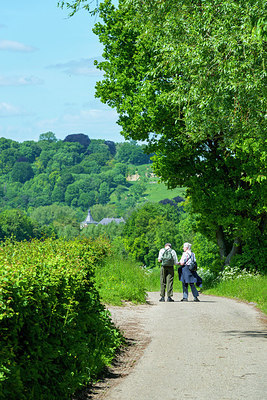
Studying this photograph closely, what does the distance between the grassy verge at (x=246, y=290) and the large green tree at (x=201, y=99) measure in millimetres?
2591

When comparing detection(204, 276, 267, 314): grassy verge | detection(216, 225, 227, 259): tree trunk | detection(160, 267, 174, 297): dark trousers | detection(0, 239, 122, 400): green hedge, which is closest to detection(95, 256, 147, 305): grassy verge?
detection(160, 267, 174, 297): dark trousers

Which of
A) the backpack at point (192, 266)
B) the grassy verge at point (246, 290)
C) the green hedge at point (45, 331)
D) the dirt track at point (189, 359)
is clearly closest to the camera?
the green hedge at point (45, 331)

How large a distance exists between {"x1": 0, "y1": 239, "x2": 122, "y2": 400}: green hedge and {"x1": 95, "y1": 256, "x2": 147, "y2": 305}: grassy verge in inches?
278

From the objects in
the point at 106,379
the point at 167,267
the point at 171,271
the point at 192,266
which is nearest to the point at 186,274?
the point at 192,266

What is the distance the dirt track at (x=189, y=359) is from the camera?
22.0 feet

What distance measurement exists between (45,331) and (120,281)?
37.6ft

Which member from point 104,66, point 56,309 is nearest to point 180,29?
point 56,309

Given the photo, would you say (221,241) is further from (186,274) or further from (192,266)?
(186,274)

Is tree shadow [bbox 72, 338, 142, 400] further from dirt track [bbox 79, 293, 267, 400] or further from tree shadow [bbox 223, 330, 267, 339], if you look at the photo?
tree shadow [bbox 223, 330, 267, 339]

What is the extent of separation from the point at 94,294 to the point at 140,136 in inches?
675

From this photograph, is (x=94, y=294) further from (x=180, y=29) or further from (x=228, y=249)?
(x=228, y=249)

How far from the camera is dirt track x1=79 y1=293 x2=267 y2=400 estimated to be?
6.70 metres

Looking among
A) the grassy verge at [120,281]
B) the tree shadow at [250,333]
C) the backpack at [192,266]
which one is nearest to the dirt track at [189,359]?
the tree shadow at [250,333]

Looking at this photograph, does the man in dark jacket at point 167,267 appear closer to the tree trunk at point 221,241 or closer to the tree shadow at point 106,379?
the tree trunk at point 221,241
